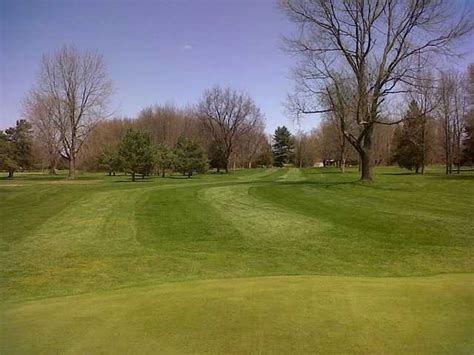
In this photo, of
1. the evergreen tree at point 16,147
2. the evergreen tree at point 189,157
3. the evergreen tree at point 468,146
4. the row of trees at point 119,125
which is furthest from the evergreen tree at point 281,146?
the evergreen tree at point 16,147

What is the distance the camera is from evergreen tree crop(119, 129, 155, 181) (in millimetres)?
37656

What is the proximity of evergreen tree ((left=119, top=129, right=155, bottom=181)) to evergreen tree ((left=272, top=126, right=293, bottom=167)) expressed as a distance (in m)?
71.7

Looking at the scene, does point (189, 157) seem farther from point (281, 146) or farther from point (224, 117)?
point (281, 146)

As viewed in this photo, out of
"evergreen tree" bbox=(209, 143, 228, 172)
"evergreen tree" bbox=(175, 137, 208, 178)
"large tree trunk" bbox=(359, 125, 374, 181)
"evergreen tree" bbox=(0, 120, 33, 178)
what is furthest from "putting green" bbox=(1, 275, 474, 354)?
"evergreen tree" bbox=(209, 143, 228, 172)

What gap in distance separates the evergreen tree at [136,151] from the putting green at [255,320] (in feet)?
107

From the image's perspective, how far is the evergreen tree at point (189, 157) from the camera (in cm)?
4834

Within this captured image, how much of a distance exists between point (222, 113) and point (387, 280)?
224 ft

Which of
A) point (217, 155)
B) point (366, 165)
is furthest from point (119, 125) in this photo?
point (366, 165)

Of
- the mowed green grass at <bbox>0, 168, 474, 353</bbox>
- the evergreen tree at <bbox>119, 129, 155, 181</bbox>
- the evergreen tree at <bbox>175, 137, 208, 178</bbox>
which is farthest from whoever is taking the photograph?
the evergreen tree at <bbox>175, 137, 208, 178</bbox>

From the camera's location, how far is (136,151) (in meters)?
37.7

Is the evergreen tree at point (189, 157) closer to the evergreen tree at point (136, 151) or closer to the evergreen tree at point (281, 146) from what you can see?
the evergreen tree at point (136, 151)

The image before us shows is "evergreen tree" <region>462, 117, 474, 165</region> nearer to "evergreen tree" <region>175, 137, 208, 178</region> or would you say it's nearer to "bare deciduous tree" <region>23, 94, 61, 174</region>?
"evergreen tree" <region>175, 137, 208, 178</region>

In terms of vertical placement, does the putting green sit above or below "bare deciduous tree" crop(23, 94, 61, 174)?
below

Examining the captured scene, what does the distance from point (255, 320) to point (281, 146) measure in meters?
106
